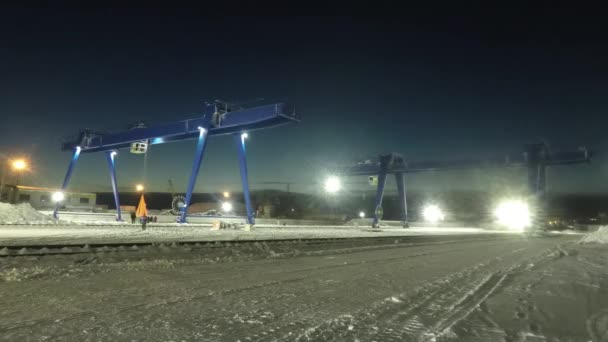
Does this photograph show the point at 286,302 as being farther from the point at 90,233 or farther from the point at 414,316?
the point at 90,233

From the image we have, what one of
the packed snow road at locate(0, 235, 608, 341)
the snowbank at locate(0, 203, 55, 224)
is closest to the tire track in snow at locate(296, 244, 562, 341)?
the packed snow road at locate(0, 235, 608, 341)

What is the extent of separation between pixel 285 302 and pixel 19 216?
25.8 m

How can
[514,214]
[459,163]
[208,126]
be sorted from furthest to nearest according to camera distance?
1. [514,214]
2. [459,163]
3. [208,126]

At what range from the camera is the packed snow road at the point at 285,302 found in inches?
152

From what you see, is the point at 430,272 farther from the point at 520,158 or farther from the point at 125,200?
the point at 125,200

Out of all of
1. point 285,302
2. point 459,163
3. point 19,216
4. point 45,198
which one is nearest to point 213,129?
point 19,216

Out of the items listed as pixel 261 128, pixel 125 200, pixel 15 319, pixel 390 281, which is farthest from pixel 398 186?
pixel 125 200

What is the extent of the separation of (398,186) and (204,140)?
123 ft

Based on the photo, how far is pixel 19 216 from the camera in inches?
958

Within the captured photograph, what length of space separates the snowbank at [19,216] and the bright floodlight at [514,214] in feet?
181

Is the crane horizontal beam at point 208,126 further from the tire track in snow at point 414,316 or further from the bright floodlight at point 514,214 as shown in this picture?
the bright floodlight at point 514,214

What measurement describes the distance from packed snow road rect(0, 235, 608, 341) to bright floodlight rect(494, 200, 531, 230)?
51.5m

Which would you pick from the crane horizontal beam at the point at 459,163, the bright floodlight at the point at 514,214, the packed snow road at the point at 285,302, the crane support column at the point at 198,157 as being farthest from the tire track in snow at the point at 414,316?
the bright floodlight at the point at 514,214

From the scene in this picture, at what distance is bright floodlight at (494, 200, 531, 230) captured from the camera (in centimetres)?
5453
